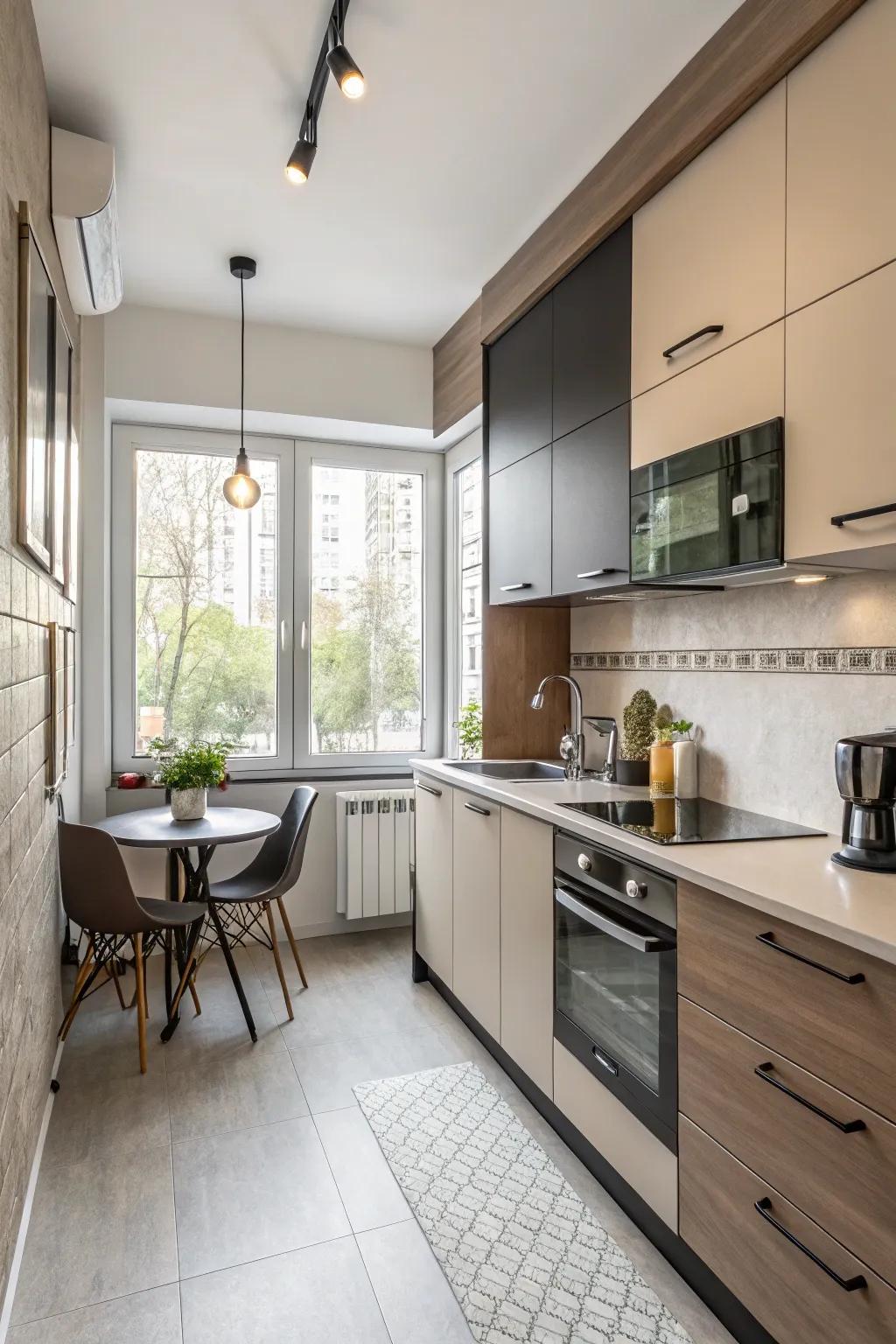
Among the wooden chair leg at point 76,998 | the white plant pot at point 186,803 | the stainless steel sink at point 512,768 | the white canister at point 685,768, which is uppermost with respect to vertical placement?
the white canister at point 685,768

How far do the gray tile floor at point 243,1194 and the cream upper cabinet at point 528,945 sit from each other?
0.62 feet

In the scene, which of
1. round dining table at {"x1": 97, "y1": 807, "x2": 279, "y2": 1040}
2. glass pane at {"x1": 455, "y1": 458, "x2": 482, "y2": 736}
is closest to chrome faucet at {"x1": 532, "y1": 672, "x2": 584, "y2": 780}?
glass pane at {"x1": 455, "y1": 458, "x2": 482, "y2": 736}

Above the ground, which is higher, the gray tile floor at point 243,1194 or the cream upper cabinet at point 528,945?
the cream upper cabinet at point 528,945

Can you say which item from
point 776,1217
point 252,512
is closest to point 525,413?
point 252,512

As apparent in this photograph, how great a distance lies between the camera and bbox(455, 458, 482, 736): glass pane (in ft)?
12.8

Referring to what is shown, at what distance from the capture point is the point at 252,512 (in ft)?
12.9

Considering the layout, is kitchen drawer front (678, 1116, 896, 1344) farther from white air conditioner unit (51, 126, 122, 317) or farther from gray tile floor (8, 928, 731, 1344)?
white air conditioner unit (51, 126, 122, 317)

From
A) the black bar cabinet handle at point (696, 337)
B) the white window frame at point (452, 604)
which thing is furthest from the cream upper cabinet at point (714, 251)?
the white window frame at point (452, 604)

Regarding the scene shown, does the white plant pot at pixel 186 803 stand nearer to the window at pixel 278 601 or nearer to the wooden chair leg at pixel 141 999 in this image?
the wooden chair leg at pixel 141 999

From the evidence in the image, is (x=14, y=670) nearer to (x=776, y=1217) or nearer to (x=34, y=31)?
(x=34, y=31)

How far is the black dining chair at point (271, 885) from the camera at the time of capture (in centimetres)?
294

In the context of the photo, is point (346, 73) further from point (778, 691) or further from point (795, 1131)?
point (795, 1131)

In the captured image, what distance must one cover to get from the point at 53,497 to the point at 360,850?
2.16 metres

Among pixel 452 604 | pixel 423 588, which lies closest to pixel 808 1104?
pixel 452 604
